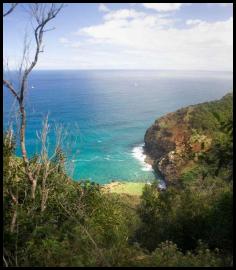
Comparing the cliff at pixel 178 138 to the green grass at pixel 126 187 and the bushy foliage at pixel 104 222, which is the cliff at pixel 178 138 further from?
the bushy foliage at pixel 104 222

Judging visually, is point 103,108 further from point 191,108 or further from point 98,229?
point 98,229

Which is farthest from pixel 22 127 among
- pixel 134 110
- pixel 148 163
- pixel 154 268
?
pixel 134 110

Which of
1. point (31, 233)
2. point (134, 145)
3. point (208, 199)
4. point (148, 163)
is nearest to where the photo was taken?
point (31, 233)

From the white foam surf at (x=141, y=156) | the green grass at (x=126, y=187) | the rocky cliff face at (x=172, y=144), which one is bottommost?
the green grass at (x=126, y=187)

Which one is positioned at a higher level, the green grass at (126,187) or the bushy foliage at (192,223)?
the bushy foliage at (192,223)

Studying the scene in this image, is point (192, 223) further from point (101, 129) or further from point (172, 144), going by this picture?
point (101, 129)

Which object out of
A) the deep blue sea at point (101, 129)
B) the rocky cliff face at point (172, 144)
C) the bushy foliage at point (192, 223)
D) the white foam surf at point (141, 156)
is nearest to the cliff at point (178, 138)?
the rocky cliff face at point (172, 144)

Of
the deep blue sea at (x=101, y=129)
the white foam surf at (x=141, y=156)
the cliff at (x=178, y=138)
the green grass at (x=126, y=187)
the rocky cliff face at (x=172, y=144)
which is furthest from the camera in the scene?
the white foam surf at (x=141, y=156)

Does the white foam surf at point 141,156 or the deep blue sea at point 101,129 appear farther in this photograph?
the white foam surf at point 141,156

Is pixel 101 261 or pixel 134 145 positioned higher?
pixel 101 261
